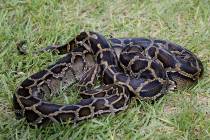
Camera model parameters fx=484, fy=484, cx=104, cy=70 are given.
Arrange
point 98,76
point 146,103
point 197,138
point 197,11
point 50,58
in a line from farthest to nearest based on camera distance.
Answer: point 197,11, point 50,58, point 98,76, point 146,103, point 197,138

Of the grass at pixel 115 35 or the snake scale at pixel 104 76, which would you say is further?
the snake scale at pixel 104 76

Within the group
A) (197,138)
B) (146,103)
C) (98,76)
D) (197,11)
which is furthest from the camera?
(197,11)

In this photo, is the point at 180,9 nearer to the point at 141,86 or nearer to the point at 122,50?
the point at 122,50

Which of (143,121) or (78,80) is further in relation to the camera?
(78,80)

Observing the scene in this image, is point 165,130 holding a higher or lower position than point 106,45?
lower

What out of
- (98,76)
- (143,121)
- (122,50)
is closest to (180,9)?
(122,50)
